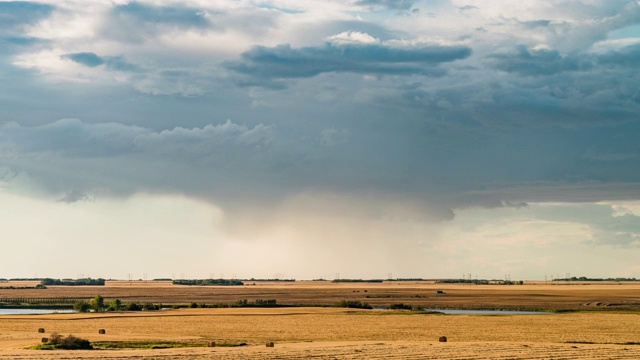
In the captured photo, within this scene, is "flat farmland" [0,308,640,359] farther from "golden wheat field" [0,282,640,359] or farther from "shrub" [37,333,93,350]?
"shrub" [37,333,93,350]

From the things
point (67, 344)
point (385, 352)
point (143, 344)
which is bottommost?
point (385, 352)

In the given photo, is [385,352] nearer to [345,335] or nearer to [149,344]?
[149,344]

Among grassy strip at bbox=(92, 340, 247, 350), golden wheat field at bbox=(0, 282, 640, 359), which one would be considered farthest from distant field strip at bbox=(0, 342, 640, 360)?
grassy strip at bbox=(92, 340, 247, 350)

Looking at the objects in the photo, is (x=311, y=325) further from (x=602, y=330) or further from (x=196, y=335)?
(x=602, y=330)

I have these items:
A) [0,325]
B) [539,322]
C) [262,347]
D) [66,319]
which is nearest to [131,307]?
[66,319]

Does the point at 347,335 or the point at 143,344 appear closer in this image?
the point at 143,344

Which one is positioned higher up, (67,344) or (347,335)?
(67,344)

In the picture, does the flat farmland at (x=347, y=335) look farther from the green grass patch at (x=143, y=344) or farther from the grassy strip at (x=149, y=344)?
the green grass patch at (x=143, y=344)

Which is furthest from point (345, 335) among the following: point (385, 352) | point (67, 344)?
point (67, 344)

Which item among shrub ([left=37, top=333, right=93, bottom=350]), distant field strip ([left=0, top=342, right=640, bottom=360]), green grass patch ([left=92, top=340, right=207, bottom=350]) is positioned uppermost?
shrub ([left=37, top=333, right=93, bottom=350])

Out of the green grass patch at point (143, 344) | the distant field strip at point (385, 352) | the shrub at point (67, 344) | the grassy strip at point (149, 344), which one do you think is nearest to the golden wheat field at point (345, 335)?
the distant field strip at point (385, 352)

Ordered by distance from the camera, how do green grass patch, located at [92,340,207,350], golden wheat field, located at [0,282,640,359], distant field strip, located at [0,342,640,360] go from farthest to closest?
green grass patch, located at [92,340,207,350]
golden wheat field, located at [0,282,640,359]
distant field strip, located at [0,342,640,360]

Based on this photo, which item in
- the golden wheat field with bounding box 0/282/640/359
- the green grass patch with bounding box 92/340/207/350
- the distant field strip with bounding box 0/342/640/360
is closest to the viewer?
the distant field strip with bounding box 0/342/640/360

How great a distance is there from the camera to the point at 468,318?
341 ft
